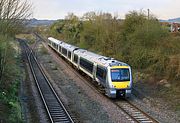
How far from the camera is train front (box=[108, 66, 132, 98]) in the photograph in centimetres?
2108

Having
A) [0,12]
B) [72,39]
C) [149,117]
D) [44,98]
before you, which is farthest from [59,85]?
[72,39]

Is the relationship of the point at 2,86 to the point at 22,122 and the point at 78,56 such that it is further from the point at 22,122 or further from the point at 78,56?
the point at 78,56

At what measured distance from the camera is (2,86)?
22.1 metres

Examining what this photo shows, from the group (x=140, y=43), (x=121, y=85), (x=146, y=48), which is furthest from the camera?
(x=140, y=43)

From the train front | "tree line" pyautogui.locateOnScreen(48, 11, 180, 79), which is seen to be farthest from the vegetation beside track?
the train front

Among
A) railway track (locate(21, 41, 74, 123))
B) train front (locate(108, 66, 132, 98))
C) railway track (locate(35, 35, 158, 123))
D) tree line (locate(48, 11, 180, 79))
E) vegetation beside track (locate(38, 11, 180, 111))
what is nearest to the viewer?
railway track (locate(35, 35, 158, 123))

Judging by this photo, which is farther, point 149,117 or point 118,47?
point 118,47

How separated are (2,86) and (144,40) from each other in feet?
51.5

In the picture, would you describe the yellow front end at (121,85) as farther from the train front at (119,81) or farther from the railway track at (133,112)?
the railway track at (133,112)

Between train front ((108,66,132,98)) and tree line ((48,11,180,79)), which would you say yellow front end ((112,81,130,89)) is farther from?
tree line ((48,11,180,79))

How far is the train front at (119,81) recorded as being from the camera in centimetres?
2108

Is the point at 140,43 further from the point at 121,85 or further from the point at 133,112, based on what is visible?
the point at 133,112

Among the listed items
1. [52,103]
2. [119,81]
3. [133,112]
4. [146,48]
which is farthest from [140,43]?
[133,112]

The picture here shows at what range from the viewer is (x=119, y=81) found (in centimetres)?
2136
